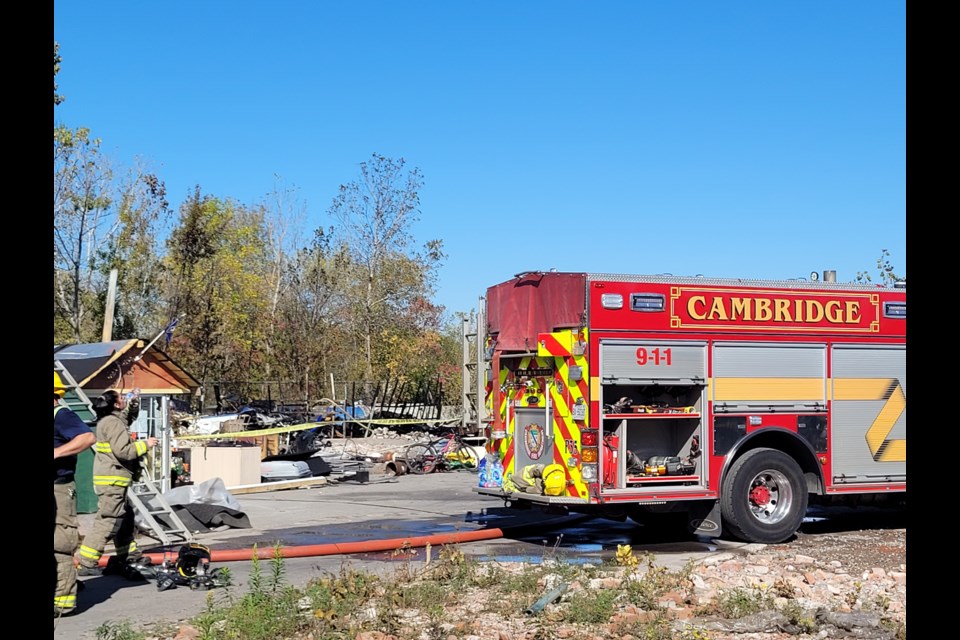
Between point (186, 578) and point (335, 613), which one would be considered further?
point (186, 578)

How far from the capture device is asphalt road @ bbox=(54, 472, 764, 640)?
8.21 m

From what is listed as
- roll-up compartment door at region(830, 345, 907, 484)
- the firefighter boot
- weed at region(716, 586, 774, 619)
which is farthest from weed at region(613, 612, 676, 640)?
roll-up compartment door at region(830, 345, 907, 484)

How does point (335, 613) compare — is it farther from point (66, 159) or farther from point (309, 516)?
point (66, 159)

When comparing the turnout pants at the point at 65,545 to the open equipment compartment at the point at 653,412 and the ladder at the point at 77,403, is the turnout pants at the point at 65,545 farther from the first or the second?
the ladder at the point at 77,403

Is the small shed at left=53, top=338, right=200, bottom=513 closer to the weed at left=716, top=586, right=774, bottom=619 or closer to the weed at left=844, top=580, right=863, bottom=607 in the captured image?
the weed at left=716, top=586, right=774, bottom=619

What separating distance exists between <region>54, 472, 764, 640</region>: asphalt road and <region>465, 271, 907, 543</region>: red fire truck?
21.8 inches

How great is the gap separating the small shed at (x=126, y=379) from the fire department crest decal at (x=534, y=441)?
18.1ft

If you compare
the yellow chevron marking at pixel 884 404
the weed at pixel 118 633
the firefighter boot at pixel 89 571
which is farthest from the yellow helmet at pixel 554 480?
the weed at pixel 118 633

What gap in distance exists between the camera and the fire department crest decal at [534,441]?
11.4m

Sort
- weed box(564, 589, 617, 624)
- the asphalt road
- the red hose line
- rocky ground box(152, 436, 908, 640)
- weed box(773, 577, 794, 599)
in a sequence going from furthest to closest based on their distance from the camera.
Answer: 1. the red hose line
2. the asphalt road
3. weed box(773, 577, 794, 599)
4. weed box(564, 589, 617, 624)
5. rocky ground box(152, 436, 908, 640)

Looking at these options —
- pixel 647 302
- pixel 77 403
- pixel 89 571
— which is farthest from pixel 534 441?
pixel 77 403
